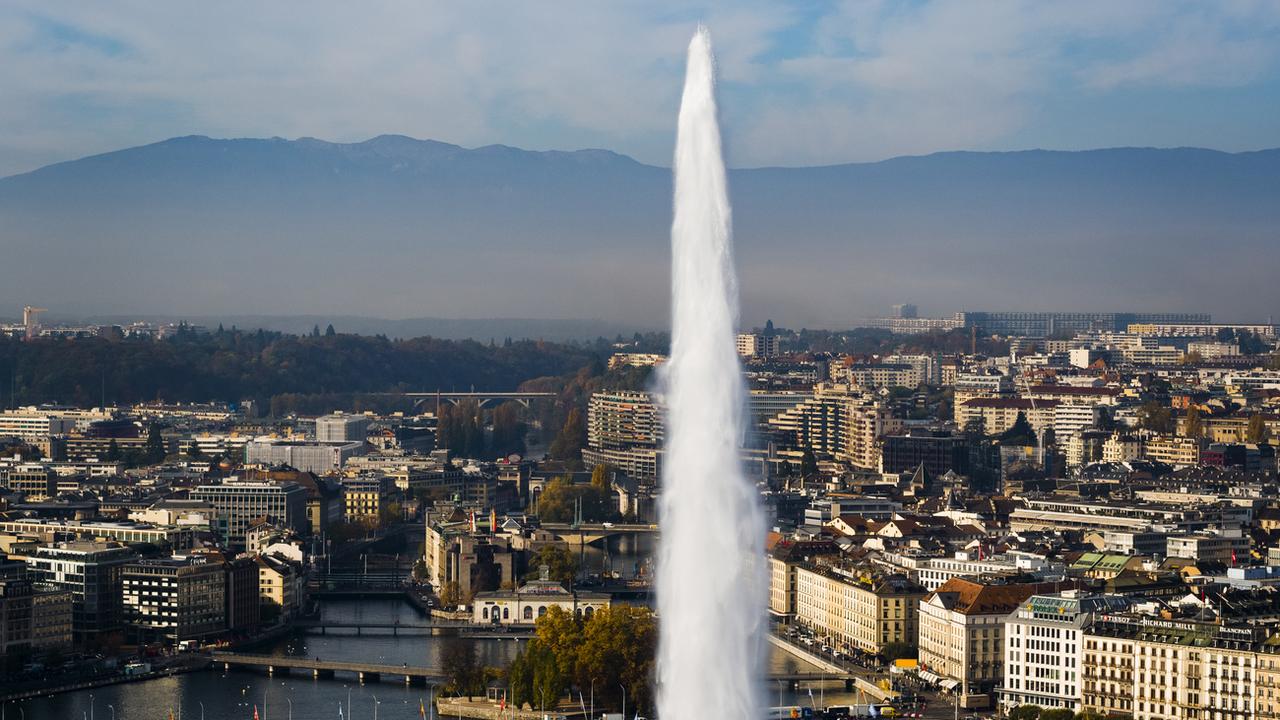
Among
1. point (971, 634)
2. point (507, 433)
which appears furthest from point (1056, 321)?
point (971, 634)

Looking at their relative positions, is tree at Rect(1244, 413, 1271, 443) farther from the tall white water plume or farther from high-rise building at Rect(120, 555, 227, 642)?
the tall white water plume

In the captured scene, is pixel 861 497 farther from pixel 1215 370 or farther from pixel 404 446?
pixel 1215 370

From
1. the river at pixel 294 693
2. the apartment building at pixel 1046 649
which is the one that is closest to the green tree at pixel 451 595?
the river at pixel 294 693

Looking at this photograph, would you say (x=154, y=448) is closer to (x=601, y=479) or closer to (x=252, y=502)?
(x=601, y=479)

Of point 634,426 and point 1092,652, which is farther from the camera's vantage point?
point 634,426

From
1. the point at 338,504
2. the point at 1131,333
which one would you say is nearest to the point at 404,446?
the point at 338,504

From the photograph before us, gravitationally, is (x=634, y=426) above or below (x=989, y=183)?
below
